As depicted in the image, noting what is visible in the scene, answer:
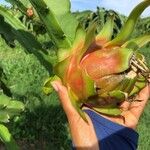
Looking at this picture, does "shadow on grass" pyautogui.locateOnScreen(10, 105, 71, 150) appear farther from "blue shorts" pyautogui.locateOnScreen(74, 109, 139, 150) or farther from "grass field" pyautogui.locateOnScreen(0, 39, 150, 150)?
"blue shorts" pyautogui.locateOnScreen(74, 109, 139, 150)

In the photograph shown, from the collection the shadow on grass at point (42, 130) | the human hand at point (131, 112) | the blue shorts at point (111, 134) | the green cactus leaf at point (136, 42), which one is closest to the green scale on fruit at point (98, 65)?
the green cactus leaf at point (136, 42)

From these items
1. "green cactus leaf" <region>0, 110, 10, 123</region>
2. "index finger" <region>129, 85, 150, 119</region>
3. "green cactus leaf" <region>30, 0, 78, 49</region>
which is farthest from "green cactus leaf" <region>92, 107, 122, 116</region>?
"green cactus leaf" <region>0, 110, 10, 123</region>

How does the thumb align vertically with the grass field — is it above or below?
above

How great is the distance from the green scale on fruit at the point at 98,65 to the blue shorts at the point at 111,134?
23cm

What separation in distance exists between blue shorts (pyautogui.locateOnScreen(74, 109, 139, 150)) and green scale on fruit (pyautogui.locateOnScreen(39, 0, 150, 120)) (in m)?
0.23

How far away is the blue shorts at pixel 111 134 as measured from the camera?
1.98 metres

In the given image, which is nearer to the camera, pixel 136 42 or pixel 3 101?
pixel 136 42

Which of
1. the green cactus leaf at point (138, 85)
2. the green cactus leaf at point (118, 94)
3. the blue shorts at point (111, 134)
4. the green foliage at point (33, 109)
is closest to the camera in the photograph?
the green cactus leaf at point (118, 94)

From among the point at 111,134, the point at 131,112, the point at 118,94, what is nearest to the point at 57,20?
the point at 118,94

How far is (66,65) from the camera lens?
167 centimetres

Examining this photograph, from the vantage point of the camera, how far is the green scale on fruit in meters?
1.62

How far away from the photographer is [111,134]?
2.06m

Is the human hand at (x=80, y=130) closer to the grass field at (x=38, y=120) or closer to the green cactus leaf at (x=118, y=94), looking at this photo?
the green cactus leaf at (x=118, y=94)

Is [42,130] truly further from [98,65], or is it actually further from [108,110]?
[98,65]
